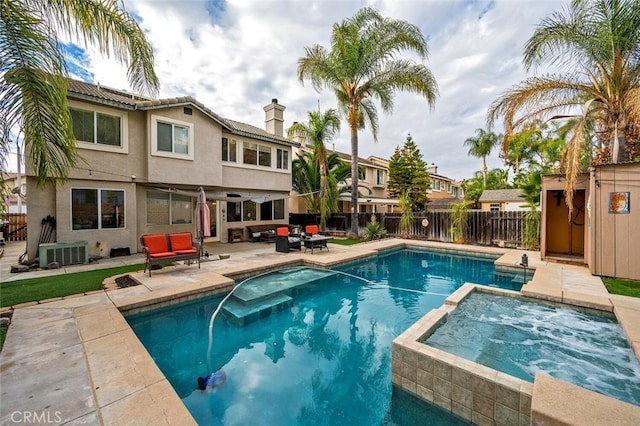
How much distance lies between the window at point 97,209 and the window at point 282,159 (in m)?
9.27

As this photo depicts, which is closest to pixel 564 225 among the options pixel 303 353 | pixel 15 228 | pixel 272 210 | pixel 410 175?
pixel 303 353

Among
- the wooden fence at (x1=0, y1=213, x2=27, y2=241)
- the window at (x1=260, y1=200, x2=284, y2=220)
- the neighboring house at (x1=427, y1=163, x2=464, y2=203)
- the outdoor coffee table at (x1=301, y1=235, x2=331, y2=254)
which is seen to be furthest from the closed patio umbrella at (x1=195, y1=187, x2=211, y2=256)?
the neighboring house at (x1=427, y1=163, x2=464, y2=203)

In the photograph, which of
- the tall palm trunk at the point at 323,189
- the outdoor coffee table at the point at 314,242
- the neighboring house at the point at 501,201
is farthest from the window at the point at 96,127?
the neighboring house at the point at 501,201

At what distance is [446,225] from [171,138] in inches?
656

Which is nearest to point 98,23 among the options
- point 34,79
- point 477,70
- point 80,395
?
point 34,79

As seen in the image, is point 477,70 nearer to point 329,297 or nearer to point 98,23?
point 329,297

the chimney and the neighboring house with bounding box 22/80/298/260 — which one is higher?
the chimney

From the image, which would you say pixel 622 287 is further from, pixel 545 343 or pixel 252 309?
pixel 252 309

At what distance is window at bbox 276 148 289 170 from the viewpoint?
18.8 metres

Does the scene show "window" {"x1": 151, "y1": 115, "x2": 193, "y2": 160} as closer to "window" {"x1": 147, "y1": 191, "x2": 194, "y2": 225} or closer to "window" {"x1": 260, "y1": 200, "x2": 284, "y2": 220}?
"window" {"x1": 147, "y1": 191, "x2": 194, "y2": 225}

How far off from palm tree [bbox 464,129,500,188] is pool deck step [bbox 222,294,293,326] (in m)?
43.2

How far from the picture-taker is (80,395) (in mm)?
3367

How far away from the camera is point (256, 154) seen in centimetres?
1761

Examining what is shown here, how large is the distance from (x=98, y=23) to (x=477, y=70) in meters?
14.6
